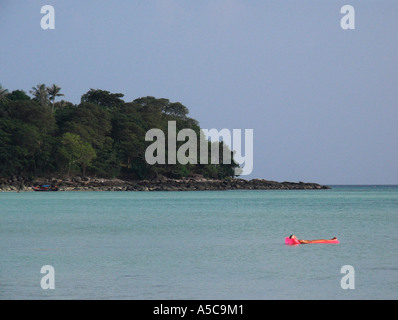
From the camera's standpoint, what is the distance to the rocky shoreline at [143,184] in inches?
3191

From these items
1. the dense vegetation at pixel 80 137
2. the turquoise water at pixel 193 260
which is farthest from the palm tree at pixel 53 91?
the turquoise water at pixel 193 260

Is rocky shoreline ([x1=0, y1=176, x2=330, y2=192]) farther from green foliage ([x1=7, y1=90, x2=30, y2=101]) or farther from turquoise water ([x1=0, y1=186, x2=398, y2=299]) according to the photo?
turquoise water ([x1=0, y1=186, x2=398, y2=299])

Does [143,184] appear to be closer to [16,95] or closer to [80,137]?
[80,137]

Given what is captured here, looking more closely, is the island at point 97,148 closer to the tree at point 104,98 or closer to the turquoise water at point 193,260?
the tree at point 104,98

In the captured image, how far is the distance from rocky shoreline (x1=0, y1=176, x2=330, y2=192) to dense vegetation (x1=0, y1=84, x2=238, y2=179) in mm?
1107

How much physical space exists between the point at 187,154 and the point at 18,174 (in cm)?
2791

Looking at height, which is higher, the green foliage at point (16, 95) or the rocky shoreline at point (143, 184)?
the green foliage at point (16, 95)

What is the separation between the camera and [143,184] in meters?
93.5

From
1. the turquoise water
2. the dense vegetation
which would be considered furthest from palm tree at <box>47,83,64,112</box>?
the turquoise water

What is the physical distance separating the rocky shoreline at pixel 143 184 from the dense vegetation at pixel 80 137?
3.63 feet

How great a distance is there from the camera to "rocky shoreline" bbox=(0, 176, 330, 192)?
8106 centimetres

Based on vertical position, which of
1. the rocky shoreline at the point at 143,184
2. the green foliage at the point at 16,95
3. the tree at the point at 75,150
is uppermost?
the green foliage at the point at 16,95

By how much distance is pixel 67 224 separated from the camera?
95.8 ft
